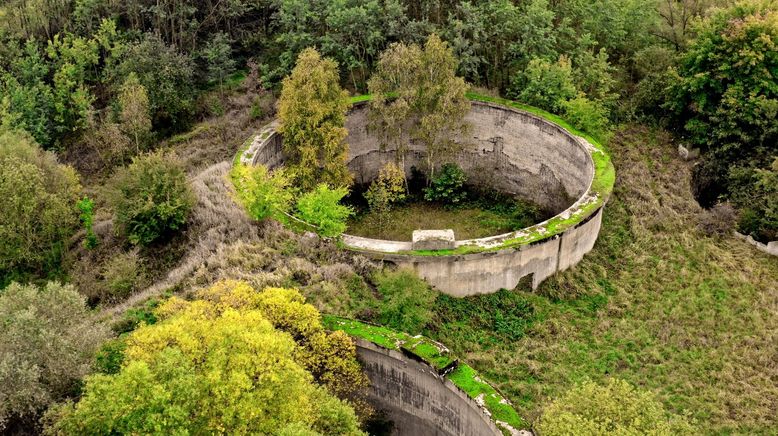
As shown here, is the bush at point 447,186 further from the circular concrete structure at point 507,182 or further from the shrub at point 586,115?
the shrub at point 586,115

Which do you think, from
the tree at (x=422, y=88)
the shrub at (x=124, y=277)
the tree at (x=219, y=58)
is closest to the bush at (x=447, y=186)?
the tree at (x=422, y=88)

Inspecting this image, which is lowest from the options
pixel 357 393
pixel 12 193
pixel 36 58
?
pixel 357 393

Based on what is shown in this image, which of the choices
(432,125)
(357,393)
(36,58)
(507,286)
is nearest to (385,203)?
(432,125)

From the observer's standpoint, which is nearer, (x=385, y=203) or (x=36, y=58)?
(x=385, y=203)

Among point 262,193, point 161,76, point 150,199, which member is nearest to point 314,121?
point 262,193

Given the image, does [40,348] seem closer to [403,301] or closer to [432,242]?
[403,301]

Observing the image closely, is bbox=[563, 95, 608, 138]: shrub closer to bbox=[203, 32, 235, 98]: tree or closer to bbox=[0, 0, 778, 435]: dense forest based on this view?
bbox=[0, 0, 778, 435]: dense forest

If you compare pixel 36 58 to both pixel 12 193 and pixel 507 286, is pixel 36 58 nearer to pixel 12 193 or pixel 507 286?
pixel 12 193
